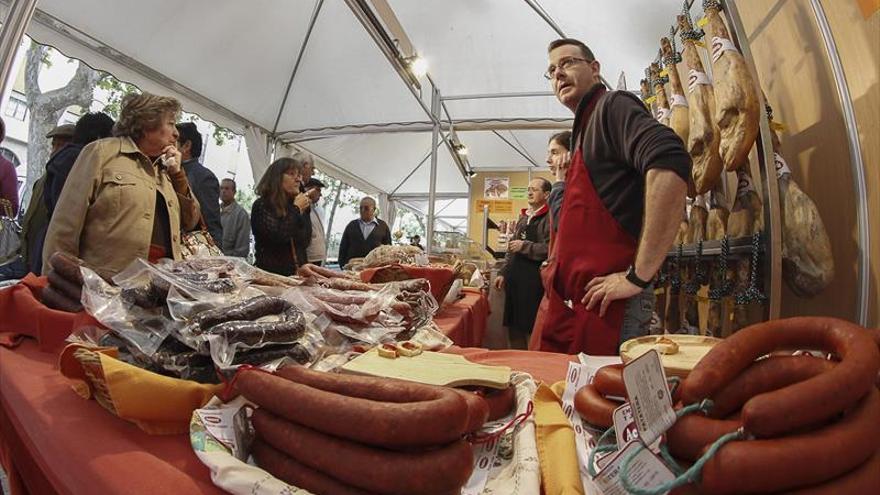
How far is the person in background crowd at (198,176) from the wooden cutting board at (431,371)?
3.05m

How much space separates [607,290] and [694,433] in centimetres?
100

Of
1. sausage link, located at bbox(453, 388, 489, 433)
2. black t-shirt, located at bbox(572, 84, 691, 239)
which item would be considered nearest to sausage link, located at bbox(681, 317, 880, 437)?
sausage link, located at bbox(453, 388, 489, 433)

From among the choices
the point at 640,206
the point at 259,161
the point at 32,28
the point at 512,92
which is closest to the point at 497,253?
the point at 512,92

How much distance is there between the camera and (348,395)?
0.61 metres

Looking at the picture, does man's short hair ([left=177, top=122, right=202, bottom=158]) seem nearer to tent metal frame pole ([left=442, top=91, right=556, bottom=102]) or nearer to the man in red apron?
the man in red apron

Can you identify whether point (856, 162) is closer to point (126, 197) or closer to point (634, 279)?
point (634, 279)

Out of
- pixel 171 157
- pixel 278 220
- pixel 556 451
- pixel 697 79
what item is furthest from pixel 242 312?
pixel 278 220

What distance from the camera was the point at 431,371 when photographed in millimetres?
835

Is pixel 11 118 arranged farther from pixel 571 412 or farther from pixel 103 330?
pixel 571 412

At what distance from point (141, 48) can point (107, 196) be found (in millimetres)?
2648

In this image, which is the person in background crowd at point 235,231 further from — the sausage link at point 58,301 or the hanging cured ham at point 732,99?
the hanging cured ham at point 732,99

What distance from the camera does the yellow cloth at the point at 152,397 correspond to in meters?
0.71

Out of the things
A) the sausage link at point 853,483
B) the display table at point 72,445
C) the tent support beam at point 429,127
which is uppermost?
the tent support beam at point 429,127

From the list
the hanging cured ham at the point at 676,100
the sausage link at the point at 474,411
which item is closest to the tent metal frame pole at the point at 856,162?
the hanging cured ham at the point at 676,100
